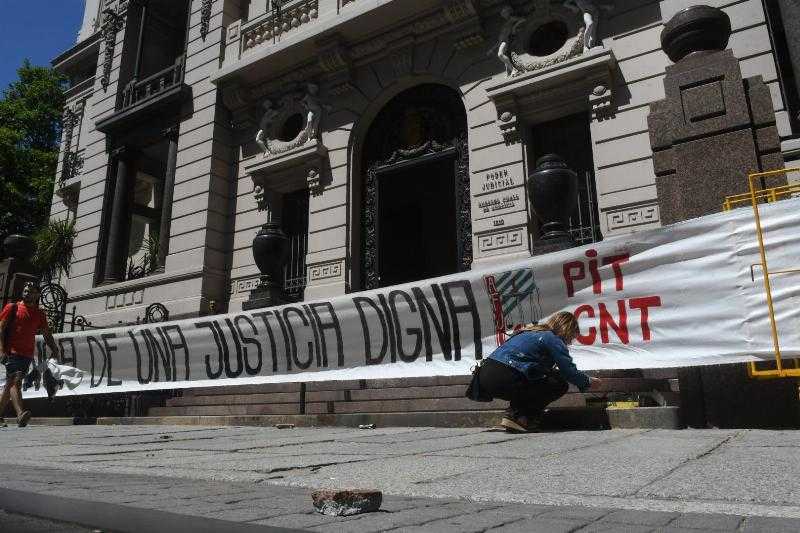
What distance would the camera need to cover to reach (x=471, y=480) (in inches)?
109

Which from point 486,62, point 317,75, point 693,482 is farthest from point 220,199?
point 693,482

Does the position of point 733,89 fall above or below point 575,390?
above

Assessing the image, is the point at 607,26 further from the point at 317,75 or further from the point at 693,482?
the point at 693,482

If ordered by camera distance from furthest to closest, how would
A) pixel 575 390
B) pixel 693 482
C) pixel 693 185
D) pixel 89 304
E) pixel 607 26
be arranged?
pixel 89 304, pixel 607 26, pixel 575 390, pixel 693 185, pixel 693 482

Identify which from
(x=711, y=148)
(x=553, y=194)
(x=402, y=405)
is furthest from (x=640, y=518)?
(x=553, y=194)

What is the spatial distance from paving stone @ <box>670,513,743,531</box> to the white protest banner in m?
3.81

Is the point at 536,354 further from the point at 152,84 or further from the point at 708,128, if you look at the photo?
the point at 152,84

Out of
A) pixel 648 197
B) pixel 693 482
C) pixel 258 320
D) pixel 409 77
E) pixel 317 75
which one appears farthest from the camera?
pixel 317 75

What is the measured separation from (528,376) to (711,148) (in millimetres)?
3193

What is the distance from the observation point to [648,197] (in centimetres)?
1067

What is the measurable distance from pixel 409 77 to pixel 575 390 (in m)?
10.0

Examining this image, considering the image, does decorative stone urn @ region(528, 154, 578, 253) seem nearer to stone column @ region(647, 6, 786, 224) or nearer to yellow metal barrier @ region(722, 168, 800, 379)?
stone column @ region(647, 6, 786, 224)

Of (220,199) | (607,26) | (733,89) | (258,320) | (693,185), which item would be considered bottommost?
(258,320)

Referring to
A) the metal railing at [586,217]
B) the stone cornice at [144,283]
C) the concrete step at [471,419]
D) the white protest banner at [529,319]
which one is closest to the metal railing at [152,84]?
A: the stone cornice at [144,283]
